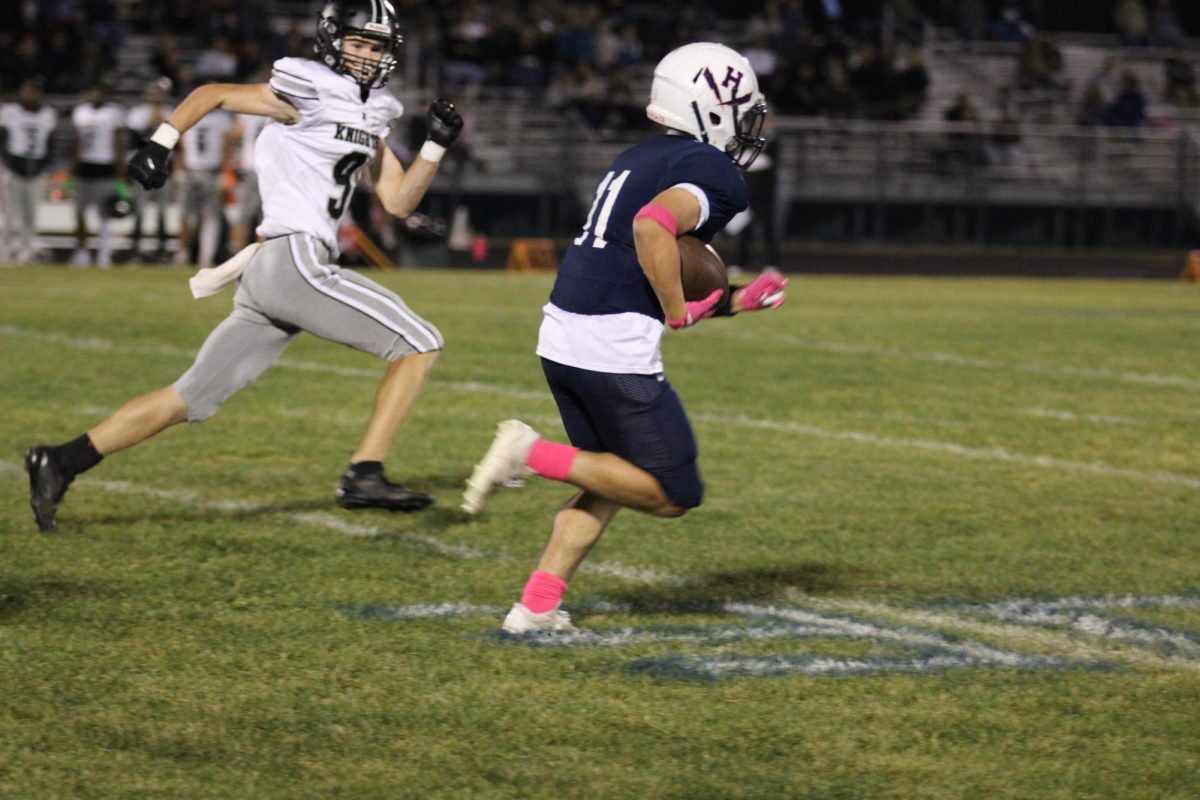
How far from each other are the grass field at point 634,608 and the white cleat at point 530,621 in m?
0.09

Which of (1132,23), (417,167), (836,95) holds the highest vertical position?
(1132,23)

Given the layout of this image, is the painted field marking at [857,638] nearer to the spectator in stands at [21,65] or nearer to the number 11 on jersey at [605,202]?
the number 11 on jersey at [605,202]

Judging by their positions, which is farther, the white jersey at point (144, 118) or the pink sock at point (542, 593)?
the white jersey at point (144, 118)

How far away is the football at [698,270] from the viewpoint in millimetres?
4352

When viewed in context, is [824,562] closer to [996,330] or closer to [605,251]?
[605,251]

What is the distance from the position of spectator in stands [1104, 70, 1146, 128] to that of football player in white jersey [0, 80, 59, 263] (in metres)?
15.4

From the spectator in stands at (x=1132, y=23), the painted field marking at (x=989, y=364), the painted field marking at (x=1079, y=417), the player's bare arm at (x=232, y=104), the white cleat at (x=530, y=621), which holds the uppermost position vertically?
the spectator in stands at (x=1132, y=23)

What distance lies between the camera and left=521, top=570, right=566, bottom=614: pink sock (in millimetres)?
4434

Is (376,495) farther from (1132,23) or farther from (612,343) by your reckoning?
(1132,23)

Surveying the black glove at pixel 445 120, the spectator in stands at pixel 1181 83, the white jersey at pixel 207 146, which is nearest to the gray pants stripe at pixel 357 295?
the black glove at pixel 445 120

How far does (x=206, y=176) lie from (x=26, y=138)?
6.27ft

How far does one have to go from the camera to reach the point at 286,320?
19.1ft

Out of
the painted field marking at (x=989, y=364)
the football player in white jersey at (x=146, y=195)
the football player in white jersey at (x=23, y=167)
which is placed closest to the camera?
the painted field marking at (x=989, y=364)

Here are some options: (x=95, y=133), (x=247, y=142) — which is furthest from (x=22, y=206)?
(x=247, y=142)
